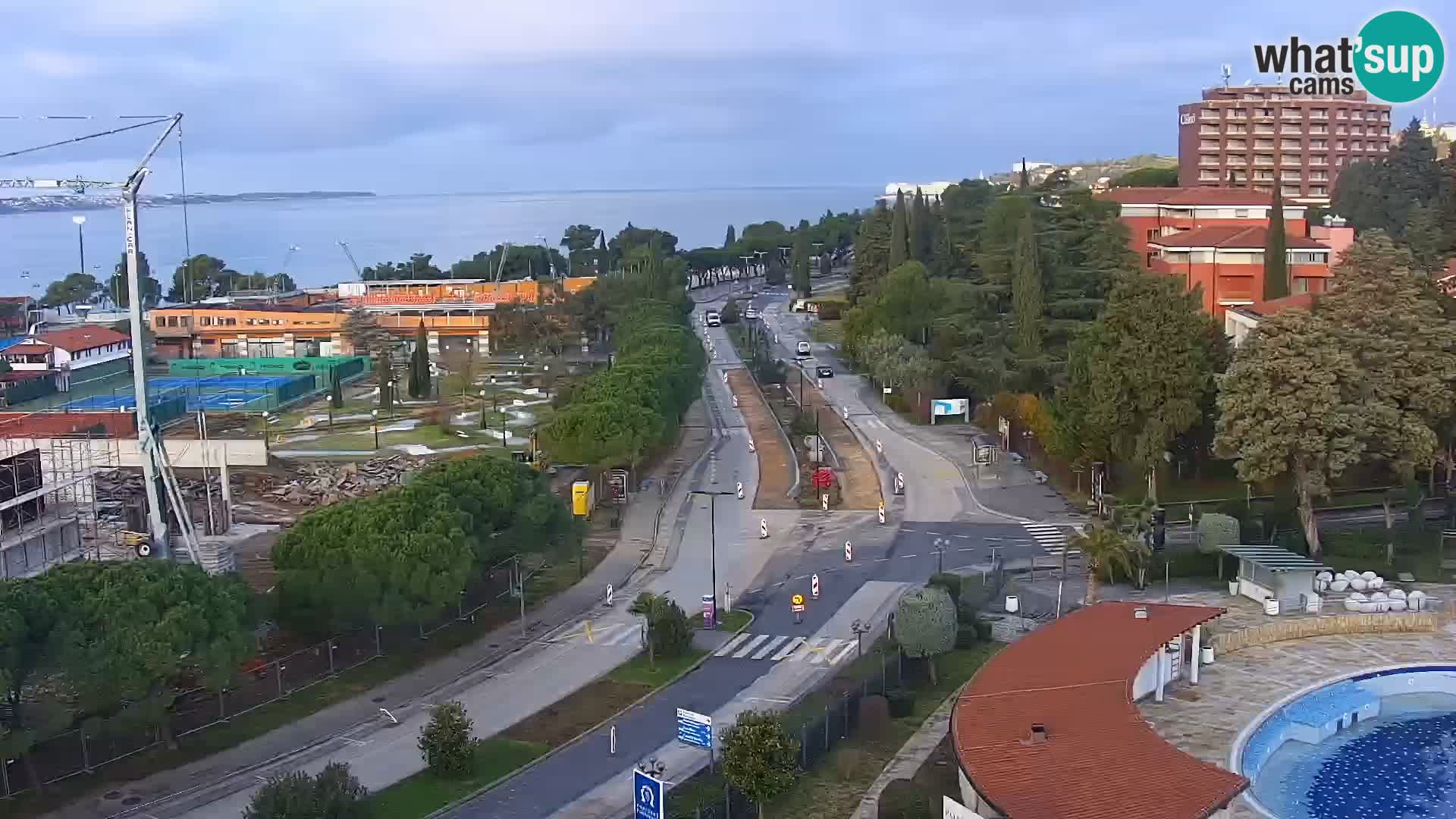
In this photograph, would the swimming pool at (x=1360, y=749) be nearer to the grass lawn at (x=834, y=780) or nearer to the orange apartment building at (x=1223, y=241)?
the grass lawn at (x=834, y=780)

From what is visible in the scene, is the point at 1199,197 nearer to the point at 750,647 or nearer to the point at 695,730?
the point at 750,647

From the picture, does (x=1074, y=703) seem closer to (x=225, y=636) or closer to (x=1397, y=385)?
(x=225, y=636)

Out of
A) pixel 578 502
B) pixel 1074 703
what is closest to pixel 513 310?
pixel 578 502

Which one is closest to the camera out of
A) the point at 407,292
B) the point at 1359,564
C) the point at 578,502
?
the point at 1359,564

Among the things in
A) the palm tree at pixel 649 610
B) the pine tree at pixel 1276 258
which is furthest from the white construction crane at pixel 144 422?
the pine tree at pixel 1276 258

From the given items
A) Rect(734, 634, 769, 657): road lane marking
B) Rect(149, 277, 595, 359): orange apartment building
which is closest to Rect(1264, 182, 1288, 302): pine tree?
Rect(734, 634, 769, 657): road lane marking

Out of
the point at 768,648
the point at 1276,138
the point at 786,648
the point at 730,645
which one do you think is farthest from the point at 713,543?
the point at 1276,138

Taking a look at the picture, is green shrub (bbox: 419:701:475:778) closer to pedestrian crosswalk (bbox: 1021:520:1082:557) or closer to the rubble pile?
pedestrian crosswalk (bbox: 1021:520:1082:557)
